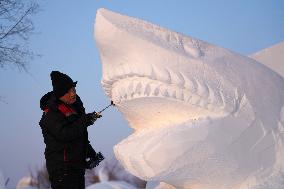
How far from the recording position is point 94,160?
272cm

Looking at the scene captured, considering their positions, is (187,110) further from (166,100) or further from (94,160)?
(94,160)

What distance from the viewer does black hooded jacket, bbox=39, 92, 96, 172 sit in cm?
239

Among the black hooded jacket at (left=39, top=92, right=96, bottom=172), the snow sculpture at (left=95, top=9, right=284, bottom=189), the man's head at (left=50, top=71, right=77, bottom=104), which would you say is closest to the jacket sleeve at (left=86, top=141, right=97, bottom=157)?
the black hooded jacket at (left=39, top=92, right=96, bottom=172)

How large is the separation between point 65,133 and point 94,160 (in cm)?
43

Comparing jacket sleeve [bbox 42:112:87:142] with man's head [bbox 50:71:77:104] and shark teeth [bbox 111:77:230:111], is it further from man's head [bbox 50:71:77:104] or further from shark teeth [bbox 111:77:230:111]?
shark teeth [bbox 111:77:230:111]

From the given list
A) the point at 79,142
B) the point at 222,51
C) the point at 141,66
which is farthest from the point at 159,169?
the point at 79,142

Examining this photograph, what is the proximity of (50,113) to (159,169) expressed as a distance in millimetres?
1185

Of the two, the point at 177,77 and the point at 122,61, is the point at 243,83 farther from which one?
the point at 122,61

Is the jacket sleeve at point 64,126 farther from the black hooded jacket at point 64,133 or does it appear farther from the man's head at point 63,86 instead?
the man's head at point 63,86

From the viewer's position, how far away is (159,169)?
1.49 m

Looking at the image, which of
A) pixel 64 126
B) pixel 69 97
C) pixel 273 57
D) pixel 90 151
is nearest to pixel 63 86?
pixel 69 97

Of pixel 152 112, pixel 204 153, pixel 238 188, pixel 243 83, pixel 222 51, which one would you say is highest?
pixel 222 51

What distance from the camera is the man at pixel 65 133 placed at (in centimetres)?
239

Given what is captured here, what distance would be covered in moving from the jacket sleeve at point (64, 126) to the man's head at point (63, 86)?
122 mm
